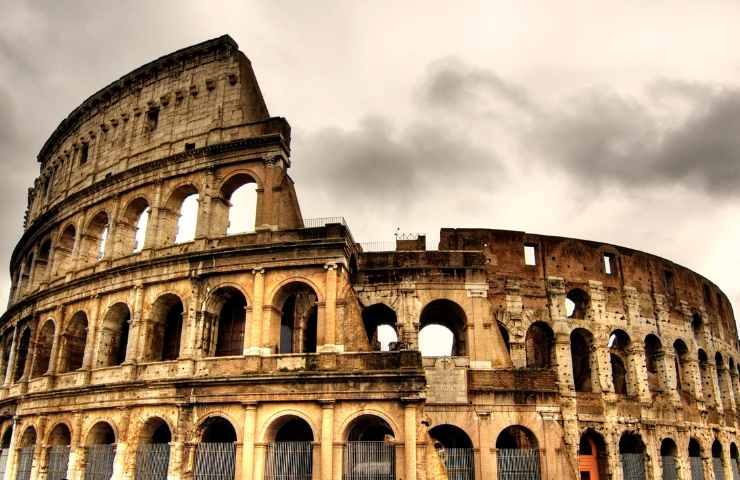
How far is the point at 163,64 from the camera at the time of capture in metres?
22.1

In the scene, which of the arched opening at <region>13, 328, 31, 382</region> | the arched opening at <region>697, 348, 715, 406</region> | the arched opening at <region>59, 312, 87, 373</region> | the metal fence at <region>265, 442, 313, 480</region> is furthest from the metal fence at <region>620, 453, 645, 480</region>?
the arched opening at <region>13, 328, 31, 382</region>

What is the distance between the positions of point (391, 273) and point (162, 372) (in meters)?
7.62

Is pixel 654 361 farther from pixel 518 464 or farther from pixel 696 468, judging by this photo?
pixel 518 464

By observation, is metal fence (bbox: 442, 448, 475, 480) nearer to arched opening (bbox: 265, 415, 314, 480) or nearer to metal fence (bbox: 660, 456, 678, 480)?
arched opening (bbox: 265, 415, 314, 480)

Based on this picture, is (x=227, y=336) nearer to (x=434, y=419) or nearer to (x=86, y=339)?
(x=86, y=339)

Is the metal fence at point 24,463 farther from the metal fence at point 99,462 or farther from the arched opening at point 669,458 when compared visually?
the arched opening at point 669,458

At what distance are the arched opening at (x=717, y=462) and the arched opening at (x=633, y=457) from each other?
4440mm

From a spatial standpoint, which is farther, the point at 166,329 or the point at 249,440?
the point at 166,329

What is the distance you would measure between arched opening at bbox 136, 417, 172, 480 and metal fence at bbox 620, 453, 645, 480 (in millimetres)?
15053

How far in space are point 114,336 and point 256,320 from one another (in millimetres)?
5911

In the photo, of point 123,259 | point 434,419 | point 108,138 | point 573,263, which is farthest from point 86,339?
point 573,263

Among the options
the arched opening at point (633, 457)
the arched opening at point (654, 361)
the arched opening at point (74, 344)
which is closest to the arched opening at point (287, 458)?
the arched opening at point (74, 344)

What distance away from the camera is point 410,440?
14.8 m

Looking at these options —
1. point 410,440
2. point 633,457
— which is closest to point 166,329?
point 410,440
